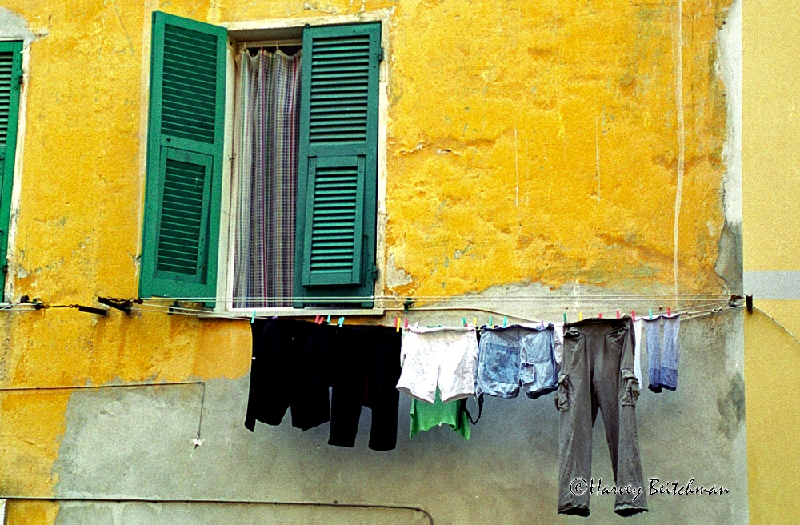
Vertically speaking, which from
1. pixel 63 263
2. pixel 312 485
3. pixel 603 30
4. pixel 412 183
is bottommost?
pixel 312 485

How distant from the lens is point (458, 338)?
7.79m

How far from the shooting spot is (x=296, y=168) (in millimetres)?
8742

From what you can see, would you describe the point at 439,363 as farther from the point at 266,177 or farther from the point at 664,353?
the point at 266,177

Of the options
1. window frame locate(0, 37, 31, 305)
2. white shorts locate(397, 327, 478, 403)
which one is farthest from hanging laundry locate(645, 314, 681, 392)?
window frame locate(0, 37, 31, 305)

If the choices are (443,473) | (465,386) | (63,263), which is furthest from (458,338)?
(63,263)

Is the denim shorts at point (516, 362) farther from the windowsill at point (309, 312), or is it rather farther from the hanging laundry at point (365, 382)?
the windowsill at point (309, 312)

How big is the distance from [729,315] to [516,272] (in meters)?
1.23

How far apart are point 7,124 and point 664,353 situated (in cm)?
439

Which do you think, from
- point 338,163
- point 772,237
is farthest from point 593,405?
point 338,163

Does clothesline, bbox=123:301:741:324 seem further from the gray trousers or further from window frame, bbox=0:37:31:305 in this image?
window frame, bbox=0:37:31:305

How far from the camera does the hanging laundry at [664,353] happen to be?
7.52 meters

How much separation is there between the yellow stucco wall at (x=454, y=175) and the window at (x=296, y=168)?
19cm

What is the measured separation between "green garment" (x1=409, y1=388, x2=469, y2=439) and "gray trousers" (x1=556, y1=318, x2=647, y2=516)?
0.58m

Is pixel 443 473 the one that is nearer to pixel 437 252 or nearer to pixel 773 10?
Answer: pixel 437 252
